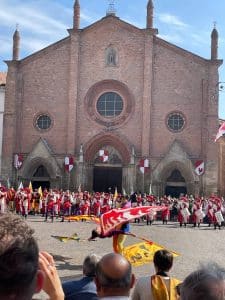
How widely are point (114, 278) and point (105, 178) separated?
33.0m

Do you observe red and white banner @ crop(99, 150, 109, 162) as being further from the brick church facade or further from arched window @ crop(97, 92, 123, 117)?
arched window @ crop(97, 92, 123, 117)

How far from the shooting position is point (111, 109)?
122ft

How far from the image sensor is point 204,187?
113 feet

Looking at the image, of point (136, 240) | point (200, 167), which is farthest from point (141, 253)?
point (200, 167)

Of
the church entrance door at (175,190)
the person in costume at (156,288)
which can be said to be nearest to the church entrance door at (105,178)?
the church entrance door at (175,190)

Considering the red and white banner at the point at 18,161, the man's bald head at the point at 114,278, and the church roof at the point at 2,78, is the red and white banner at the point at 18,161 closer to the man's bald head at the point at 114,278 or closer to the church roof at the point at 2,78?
the church roof at the point at 2,78

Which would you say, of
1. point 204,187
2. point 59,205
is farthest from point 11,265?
point 204,187

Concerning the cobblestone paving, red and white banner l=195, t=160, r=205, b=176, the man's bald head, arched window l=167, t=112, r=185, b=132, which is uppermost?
arched window l=167, t=112, r=185, b=132

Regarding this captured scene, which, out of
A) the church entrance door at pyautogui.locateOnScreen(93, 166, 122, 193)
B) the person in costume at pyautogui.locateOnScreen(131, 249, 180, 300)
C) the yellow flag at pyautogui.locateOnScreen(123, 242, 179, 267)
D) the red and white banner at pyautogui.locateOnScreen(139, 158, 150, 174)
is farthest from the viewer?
the church entrance door at pyautogui.locateOnScreen(93, 166, 122, 193)

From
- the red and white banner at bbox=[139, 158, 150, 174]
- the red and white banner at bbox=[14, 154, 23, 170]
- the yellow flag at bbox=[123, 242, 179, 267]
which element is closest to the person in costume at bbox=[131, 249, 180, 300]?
the yellow flag at bbox=[123, 242, 179, 267]

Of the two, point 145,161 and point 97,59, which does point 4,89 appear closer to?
point 97,59

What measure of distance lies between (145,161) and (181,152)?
2.50m

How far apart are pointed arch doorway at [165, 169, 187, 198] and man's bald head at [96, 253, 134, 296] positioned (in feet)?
104

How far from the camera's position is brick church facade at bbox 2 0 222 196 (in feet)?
116
